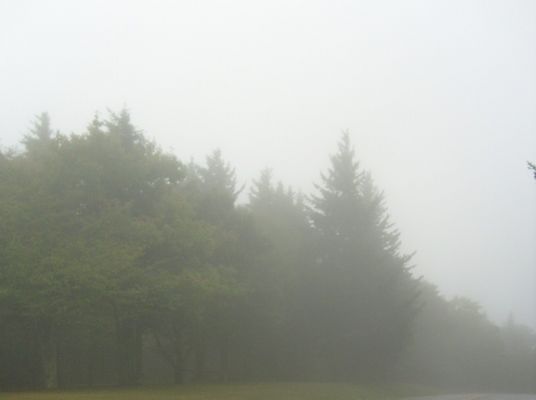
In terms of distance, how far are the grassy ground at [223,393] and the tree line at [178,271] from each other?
4339mm

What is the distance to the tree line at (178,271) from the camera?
33375mm

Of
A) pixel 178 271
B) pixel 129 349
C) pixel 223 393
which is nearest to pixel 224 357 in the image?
pixel 129 349

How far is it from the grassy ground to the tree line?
4.34 m

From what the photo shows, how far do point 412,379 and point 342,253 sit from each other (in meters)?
35.0

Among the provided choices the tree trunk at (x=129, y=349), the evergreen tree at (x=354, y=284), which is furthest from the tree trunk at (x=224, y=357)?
the tree trunk at (x=129, y=349)

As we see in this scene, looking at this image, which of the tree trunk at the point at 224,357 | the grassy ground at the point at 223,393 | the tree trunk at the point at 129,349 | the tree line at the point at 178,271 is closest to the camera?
the grassy ground at the point at 223,393

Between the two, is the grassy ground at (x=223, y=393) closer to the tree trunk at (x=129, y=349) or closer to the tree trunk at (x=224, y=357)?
the tree trunk at (x=129, y=349)

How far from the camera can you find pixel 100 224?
34.4 m

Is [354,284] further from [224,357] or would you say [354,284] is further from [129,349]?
[129,349]

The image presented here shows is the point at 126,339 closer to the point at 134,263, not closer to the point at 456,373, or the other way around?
the point at 134,263

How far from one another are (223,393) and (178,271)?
787cm

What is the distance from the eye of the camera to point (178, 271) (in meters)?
37.3

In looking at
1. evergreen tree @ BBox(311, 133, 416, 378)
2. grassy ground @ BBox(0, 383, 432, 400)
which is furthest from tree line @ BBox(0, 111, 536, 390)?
grassy ground @ BBox(0, 383, 432, 400)

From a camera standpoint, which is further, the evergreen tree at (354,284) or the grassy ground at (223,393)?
the evergreen tree at (354,284)
